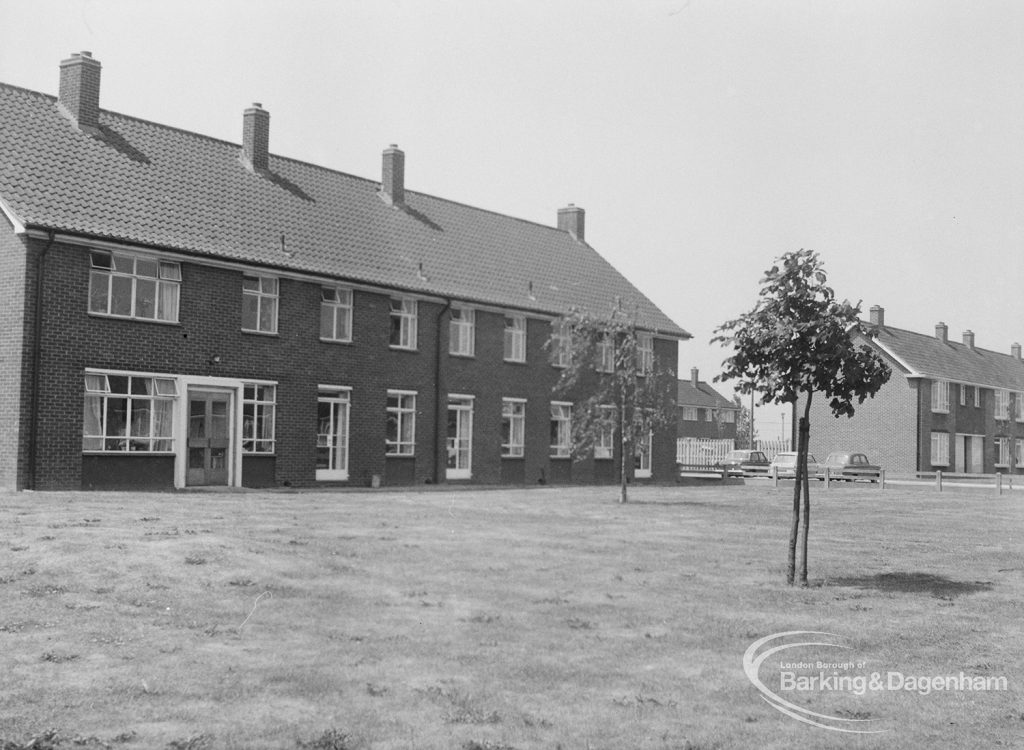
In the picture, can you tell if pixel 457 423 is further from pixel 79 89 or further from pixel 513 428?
pixel 79 89

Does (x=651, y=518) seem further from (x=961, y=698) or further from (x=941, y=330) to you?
(x=941, y=330)

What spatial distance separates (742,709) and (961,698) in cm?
193

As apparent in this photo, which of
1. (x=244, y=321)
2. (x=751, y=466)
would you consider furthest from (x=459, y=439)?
(x=751, y=466)

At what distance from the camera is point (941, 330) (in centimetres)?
7175

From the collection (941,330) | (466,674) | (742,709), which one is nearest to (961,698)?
(742,709)

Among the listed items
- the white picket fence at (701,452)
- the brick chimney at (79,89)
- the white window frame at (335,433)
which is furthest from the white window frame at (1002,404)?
the brick chimney at (79,89)

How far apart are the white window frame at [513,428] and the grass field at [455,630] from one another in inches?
658

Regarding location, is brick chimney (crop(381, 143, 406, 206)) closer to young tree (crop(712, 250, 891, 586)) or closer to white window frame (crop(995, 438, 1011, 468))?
young tree (crop(712, 250, 891, 586))

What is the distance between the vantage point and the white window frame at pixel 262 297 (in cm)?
2931

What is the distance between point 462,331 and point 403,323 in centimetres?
272

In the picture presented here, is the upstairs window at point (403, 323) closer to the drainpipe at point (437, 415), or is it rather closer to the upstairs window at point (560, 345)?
the drainpipe at point (437, 415)

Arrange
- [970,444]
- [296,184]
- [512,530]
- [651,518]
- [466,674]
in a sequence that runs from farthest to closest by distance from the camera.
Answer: [970,444] → [296,184] → [651,518] → [512,530] → [466,674]

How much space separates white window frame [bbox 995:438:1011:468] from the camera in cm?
7012

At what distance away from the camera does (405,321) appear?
3425 cm
